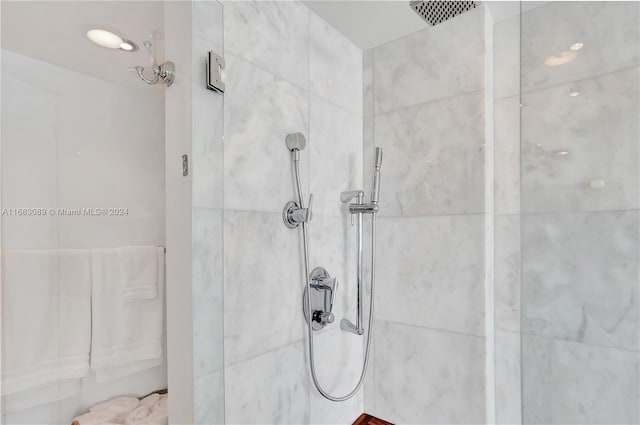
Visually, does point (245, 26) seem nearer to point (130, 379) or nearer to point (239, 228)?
point (239, 228)

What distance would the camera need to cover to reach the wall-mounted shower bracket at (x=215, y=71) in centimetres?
88

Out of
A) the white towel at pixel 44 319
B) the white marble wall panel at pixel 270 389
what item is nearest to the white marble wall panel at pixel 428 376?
the white marble wall panel at pixel 270 389

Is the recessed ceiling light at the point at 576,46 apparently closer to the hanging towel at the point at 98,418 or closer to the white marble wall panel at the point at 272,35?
the white marble wall panel at the point at 272,35

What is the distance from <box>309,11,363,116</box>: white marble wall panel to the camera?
1.36 metres

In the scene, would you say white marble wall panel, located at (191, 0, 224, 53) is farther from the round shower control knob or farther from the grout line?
the grout line

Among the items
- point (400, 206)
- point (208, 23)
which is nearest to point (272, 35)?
point (208, 23)

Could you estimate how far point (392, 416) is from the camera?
1.49m

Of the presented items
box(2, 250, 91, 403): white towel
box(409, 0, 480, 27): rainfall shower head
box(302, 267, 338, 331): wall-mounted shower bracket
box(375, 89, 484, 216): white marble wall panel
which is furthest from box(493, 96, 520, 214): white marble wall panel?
box(2, 250, 91, 403): white towel

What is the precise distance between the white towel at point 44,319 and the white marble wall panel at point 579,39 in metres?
1.39

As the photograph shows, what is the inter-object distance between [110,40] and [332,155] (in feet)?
2.73

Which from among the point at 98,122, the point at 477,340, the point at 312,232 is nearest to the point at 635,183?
the point at 477,340

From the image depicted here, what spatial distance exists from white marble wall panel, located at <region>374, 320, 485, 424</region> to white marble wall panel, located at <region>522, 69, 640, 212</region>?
0.60 metres

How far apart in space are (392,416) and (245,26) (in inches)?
62.4

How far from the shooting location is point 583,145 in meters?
1.00
